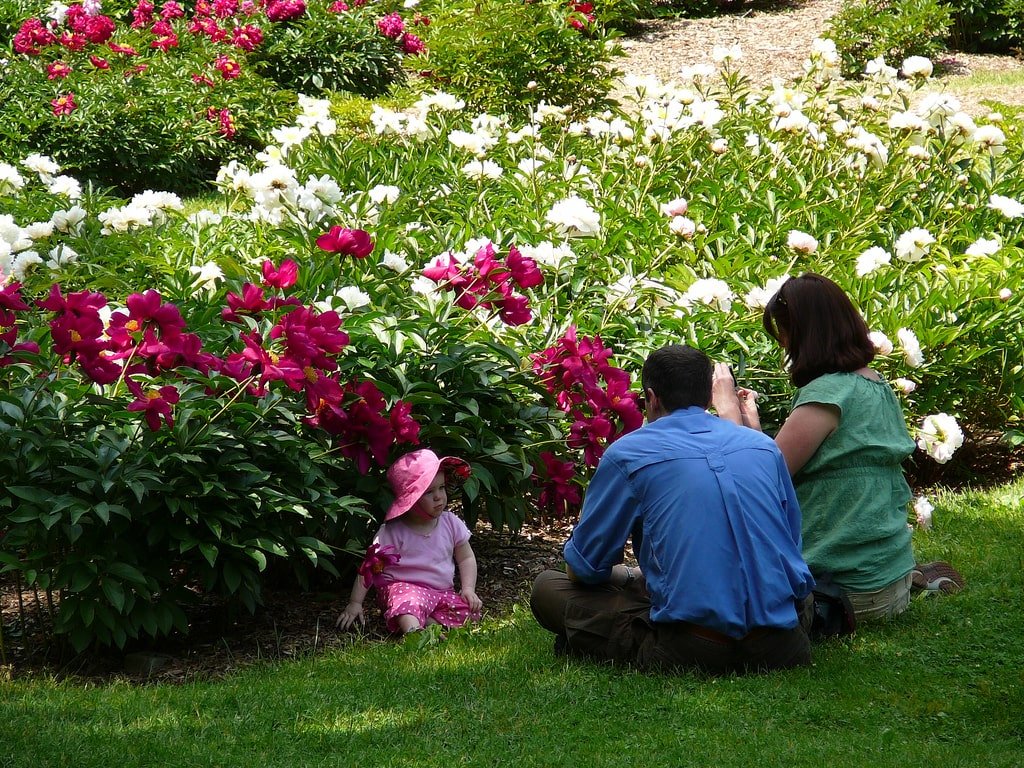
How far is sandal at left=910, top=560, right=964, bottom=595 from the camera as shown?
A: 4.13m

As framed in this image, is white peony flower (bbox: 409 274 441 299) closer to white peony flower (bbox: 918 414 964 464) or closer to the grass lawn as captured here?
the grass lawn

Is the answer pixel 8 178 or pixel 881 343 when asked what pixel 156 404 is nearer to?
pixel 8 178

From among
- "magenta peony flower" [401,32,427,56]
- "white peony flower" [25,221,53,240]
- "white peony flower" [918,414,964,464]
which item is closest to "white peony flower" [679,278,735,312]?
"white peony flower" [918,414,964,464]

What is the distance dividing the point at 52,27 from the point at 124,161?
303 centimetres

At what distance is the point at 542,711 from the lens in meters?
3.11

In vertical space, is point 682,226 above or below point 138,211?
below

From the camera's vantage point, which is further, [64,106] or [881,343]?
[64,106]

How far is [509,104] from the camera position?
436 inches

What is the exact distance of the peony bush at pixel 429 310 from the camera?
3.51 meters

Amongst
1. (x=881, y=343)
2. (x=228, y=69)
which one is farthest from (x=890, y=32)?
(x=881, y=343)

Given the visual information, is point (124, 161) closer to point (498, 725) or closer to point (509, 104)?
point (509, 104)

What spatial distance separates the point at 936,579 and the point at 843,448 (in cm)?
81

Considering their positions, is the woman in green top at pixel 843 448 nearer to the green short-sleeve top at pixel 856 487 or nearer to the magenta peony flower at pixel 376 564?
the green short-sleeve top at pixel 856 487

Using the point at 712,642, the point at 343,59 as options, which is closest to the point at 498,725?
the point at 712,642
